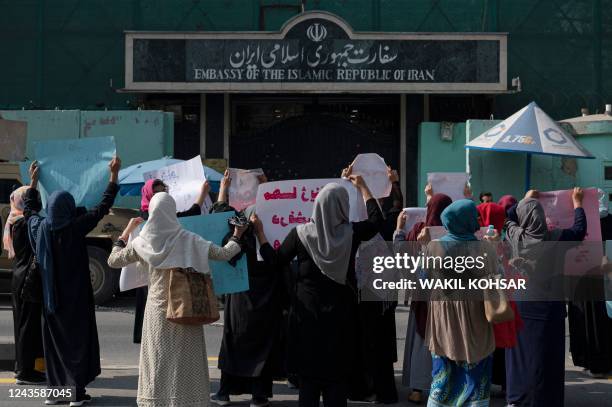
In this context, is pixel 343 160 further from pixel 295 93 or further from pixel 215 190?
pixel 215 190

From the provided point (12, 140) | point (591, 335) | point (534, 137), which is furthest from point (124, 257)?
point (534, 137)

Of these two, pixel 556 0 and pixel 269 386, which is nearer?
pixel 269 386

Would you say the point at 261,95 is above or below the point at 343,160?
above

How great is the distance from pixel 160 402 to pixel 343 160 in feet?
41.3

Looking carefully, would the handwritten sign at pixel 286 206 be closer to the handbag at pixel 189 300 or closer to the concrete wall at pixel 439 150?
the handbag at pixel 189 300

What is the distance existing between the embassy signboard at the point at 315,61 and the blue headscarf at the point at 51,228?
1094cm

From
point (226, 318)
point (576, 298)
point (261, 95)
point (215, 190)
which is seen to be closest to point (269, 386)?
point (226, 318)

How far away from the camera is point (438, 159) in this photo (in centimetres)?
1808

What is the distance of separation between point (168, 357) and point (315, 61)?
12.6 metres

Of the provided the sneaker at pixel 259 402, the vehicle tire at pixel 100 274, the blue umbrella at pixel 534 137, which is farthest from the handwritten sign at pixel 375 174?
the blue umbrella at pixel 534 137

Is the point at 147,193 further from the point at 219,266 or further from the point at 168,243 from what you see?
the point at 168,243

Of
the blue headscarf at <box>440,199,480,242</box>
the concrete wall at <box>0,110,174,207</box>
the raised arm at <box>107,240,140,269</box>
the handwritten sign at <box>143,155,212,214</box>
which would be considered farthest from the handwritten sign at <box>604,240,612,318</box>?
the concrete wall at <box>0,110,174,207</box>

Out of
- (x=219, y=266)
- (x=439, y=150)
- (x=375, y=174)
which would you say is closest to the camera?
(x=219, y=266)

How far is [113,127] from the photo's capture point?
17.6m
